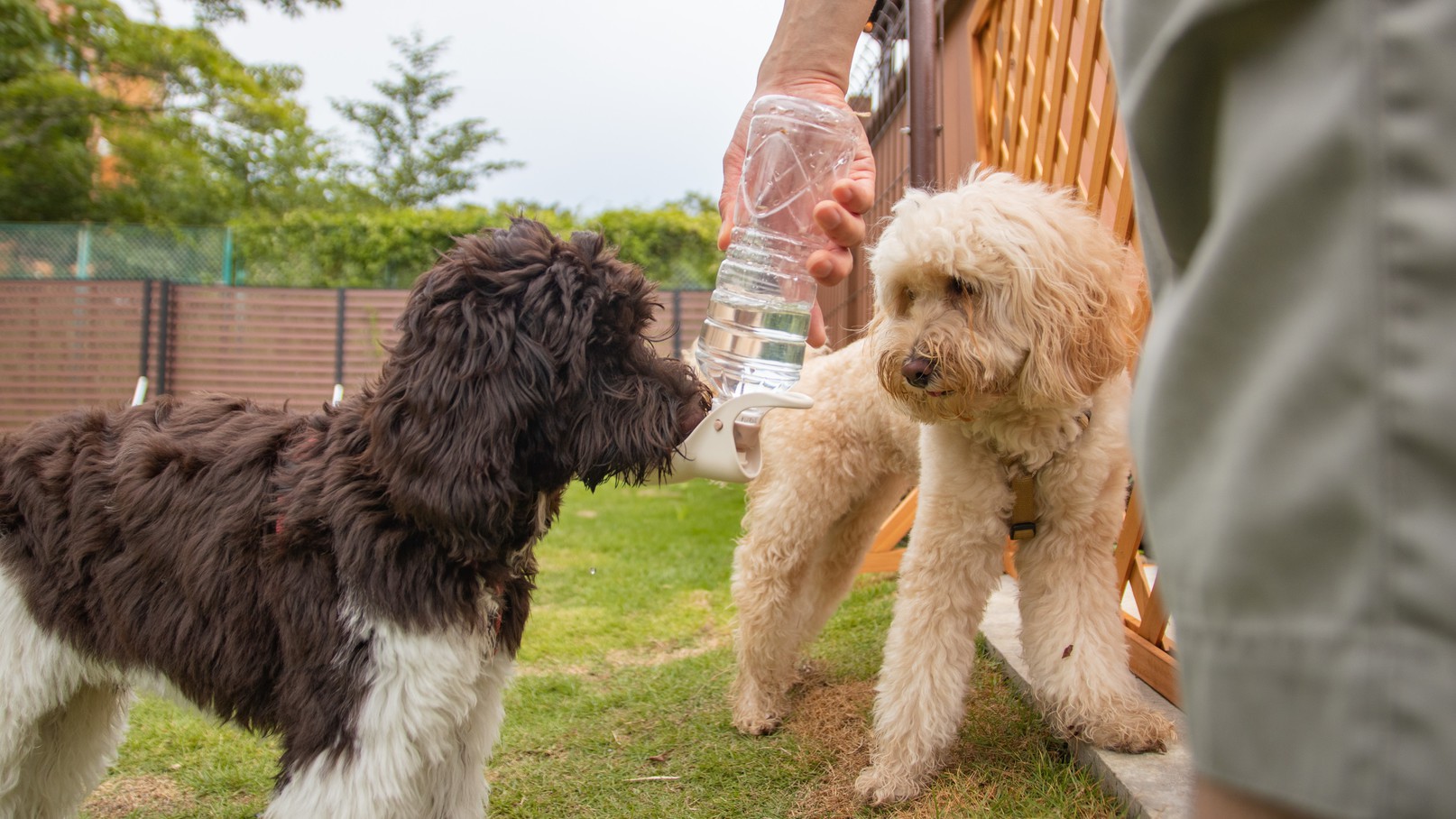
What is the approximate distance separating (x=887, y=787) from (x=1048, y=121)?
2.59m

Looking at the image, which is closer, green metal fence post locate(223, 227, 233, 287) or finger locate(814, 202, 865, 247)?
finger locate(814, 202, 865, 247)

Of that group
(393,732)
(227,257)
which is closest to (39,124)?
(227,257)

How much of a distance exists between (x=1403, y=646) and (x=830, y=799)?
2.52m

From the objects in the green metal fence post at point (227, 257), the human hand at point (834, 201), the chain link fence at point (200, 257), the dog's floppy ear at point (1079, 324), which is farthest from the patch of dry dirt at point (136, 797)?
the green metal fence post at point (227, 257)

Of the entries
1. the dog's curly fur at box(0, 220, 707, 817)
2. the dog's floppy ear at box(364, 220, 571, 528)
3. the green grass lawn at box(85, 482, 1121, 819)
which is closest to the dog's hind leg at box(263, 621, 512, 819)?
the dog's curly fur at box(0, 220, 707, 817)

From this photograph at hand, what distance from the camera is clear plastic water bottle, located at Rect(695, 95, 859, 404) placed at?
2965mm

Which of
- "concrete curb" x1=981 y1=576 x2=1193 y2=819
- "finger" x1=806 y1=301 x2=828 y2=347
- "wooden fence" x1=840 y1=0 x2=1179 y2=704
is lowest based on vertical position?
"concrete curb" x1=981 y1=576 x2=1193 y2=819

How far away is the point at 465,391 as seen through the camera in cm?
186

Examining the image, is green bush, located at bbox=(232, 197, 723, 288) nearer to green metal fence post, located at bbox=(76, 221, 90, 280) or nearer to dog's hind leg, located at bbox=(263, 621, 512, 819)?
green metal fence post, located at bbox=(76, 221, 90, 280)

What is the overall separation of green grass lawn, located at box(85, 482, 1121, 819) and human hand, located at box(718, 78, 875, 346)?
149 cm

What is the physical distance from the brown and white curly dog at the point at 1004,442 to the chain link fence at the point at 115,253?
1780cm

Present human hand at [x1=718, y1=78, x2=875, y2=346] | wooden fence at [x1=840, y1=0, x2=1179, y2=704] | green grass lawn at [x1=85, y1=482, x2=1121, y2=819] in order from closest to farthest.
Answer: human hand at [x1=718, y1=78, x2=875, y2=346], green grass lawn at [x1=85, y1=482, x2=1121, y2=819], wooden fence at [x1=840, y1=0, x2=1179, y2=704]

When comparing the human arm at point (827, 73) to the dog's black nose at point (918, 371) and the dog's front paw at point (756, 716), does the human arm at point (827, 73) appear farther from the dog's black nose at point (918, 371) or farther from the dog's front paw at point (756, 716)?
the dog's front paw at point (756, 716)

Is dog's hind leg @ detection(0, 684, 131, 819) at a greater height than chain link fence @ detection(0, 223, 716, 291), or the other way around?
chain link fence @ detection(0, 223, 716, 291)
